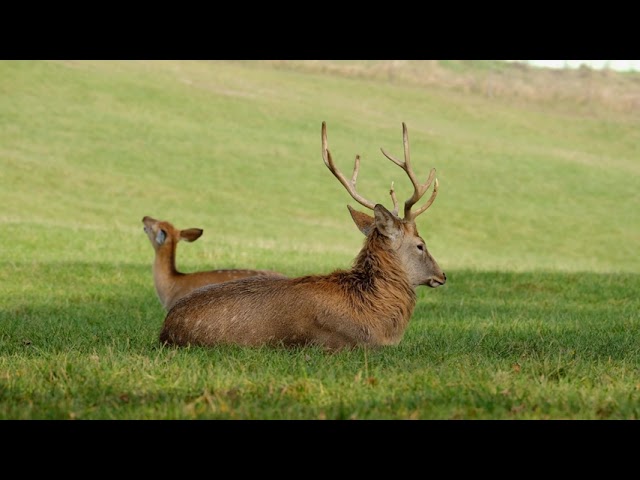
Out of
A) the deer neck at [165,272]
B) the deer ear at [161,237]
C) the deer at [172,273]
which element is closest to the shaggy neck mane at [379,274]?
the deer at [172,273]

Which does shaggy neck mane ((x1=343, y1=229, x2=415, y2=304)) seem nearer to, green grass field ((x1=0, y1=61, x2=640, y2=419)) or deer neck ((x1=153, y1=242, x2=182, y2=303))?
green grass field ((x1=0, y1=61, x2=640, y2=419))

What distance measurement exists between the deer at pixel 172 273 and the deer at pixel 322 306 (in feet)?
10.2

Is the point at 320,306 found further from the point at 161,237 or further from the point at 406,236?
the point at 161,237

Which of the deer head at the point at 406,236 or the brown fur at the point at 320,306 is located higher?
the deer head at the point at 406,236

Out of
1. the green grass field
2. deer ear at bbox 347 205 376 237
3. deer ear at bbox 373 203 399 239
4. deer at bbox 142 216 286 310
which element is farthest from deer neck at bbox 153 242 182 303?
deer ear at bbox 373 203 399 239

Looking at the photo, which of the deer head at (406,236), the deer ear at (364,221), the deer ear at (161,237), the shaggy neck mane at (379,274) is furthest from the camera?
the deer ear at (161,237)

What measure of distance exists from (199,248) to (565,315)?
11932mm

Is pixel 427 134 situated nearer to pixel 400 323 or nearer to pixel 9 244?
pixel 9 244

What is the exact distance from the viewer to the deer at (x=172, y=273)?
11984mm

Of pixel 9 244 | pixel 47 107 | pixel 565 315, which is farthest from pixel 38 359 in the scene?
pixel 47 107

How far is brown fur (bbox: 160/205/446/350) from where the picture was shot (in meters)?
8.02

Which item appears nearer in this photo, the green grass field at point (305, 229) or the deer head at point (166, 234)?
the green grass field at point (305, 229)

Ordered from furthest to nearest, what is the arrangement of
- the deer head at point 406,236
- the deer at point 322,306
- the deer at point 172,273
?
the deer at point 172,273 < the deer head at point 406,236 < the deer at point 322,306

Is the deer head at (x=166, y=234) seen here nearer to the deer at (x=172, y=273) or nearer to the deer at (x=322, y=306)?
the deer at (x=172, y=273)
